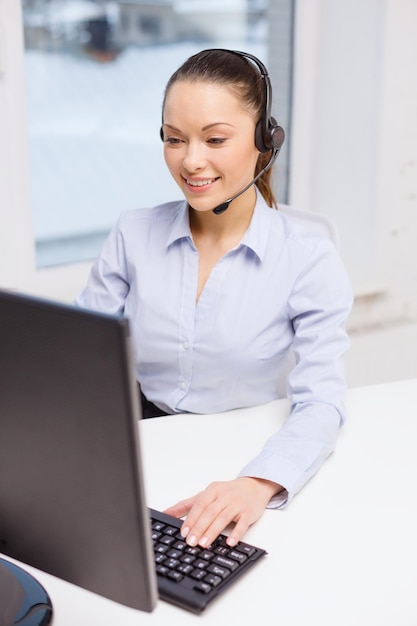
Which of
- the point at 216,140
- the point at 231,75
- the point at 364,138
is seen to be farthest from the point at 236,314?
the point at 364,138

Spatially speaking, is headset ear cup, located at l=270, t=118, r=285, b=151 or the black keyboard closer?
the black keyboard

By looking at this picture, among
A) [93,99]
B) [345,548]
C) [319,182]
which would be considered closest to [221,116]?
[345,548]

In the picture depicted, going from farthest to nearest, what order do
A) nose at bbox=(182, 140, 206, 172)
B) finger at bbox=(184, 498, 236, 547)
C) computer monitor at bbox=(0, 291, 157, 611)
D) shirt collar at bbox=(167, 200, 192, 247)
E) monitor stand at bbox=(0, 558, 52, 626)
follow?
shirt collar at bbox=(167, 200, 192, 247) < nose at bbox=(182, 140, 206, 172) < finger at bbox=(184, 498, 236, 547) < monitor stand at bbox=(0, 558, 52, 626) < computer monitor at bbox=(0, 291, 157, 611)

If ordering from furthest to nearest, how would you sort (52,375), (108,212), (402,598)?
(108,212), (402,598), (52,375)

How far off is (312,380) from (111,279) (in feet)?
1.44

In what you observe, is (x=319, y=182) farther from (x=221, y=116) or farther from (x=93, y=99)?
(x=221, y=116)

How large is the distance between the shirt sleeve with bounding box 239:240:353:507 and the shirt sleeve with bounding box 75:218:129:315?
1.07ft

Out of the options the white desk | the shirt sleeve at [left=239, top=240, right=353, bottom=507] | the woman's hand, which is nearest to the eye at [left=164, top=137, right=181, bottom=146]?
the shirt sleeve at [left=239, top=240, right=353, bottom=507]

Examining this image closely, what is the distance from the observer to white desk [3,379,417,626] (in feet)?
2.59

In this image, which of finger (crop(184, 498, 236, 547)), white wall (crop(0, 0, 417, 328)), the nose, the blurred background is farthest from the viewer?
white wall (crop(0, 0, 417, 328))

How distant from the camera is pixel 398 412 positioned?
4.21ft

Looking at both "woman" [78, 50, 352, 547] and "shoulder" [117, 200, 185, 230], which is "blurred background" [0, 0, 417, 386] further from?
"woman" [78, 50, 352, 547]

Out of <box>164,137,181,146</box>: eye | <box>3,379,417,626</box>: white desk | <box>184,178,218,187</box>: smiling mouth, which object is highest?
<box>164,137,181,146</box>: eye

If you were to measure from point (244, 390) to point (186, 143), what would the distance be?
1.42 feet
